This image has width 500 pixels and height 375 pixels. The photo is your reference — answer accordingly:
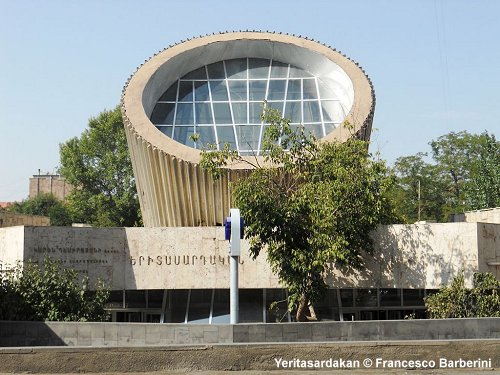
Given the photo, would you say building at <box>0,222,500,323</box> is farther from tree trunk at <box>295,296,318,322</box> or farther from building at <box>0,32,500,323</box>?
tree trunk at <box>295,296,318,322</box>

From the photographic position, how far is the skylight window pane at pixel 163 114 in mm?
32094

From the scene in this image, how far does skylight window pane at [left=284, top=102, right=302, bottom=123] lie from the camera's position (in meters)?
31.8

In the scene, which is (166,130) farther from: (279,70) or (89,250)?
(89,250)

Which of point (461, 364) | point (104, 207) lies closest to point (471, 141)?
point (104, 207)

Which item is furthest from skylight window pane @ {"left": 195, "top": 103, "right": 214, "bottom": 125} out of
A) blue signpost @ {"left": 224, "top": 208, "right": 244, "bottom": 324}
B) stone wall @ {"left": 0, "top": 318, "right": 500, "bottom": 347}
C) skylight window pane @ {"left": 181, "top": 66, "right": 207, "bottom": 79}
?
stone wall @ {"left": 0, "top": 318, "right": 500, "bottom": 347}

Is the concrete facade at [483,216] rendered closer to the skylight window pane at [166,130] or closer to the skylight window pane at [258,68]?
the skylight window pane at [258,68]

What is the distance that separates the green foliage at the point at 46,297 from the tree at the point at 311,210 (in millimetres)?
4869

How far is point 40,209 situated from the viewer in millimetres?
99312

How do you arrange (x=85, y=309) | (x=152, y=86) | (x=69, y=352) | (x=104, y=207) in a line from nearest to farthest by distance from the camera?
(x=69, y=352) → (x=85, y=309) → (x=152, y=86) → (x=104, y=207)

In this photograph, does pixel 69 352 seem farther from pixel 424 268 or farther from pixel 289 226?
pixel 424 268

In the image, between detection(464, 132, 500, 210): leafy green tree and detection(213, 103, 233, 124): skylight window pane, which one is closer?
detection(213, 103, 233, 124): skylight window pane

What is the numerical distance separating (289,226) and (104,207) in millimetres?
45240

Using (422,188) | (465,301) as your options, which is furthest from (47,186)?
(465,301)

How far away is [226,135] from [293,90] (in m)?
3.84
